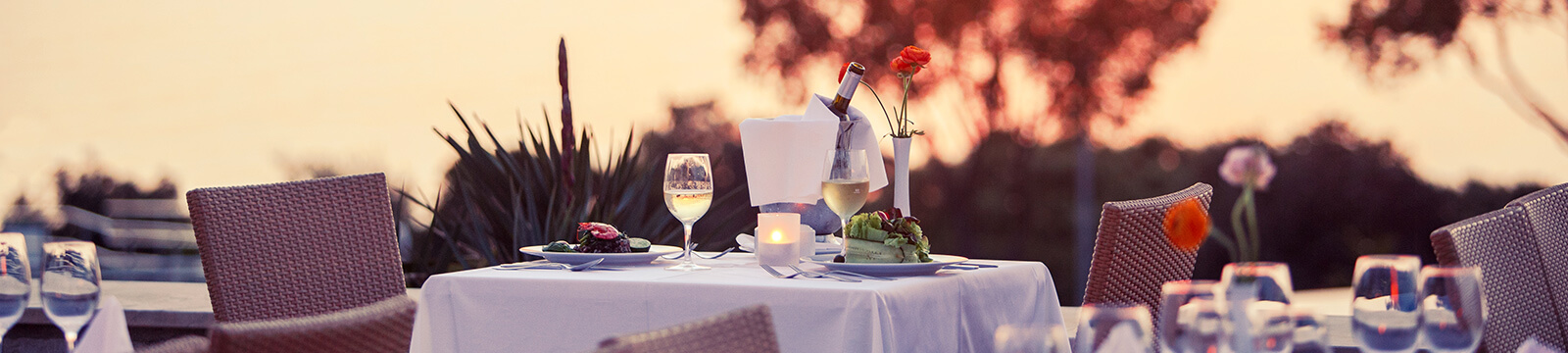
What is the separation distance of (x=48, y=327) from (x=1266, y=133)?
567 cm

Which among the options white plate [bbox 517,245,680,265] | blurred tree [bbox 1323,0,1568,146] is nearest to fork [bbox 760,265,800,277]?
white plate [bbox 517,245,680,265]

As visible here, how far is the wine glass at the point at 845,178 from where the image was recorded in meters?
1.96

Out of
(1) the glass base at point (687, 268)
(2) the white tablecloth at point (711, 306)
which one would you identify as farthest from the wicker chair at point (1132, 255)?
(1) the glass base at point (687, 268)

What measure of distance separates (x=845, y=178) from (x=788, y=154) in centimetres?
25

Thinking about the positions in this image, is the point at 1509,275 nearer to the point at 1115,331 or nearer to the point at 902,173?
the point at 902,173

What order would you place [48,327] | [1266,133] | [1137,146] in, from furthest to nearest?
[1137,146], [1266,133], [48,327]

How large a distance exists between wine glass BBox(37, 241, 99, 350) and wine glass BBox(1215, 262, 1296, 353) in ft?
3.88

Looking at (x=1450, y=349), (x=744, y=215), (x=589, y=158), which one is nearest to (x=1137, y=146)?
(x=744, y=215)

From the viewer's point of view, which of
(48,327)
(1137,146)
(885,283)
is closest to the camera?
(885,283)

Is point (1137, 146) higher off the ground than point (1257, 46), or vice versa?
point (1257, 46)

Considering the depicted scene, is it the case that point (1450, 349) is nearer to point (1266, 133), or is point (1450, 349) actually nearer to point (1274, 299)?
point (1274, 299)

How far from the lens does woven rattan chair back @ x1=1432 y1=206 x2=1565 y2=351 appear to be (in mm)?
1501

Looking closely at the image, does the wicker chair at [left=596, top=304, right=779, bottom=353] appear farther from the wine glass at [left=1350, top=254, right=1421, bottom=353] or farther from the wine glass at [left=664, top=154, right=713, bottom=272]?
the wine glass at [left=664, top=154, right=713, bottom=272]

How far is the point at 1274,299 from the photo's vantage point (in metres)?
0.91
